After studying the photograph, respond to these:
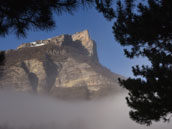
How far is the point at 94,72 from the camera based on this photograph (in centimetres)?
13825

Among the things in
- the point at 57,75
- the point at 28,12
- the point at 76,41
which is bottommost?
the point at 28,12

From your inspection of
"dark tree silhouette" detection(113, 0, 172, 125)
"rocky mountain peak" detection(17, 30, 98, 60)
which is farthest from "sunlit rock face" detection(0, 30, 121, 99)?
"dark tree silhouette" detection(113, 0, 172, 125)

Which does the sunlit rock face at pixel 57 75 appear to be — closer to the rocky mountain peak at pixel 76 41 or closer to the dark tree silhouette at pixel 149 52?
the rocky mountain peak at pixel 76 41

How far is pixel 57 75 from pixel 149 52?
467 feet

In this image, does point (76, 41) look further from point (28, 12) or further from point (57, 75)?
point (28, 12)

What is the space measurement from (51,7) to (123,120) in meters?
144

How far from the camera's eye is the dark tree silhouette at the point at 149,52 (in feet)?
24.0

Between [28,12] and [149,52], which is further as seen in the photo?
[149,52]

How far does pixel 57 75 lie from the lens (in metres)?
148

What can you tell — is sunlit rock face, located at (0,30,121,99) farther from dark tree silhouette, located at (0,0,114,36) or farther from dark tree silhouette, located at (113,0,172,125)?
dark tree silhouette, located at (0,0,114,36)

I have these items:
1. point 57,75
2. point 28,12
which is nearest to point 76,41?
point 57,75

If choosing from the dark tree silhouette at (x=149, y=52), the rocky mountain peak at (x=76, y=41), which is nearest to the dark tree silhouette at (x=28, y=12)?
the dark tree silhouette at (x=149, y=52)

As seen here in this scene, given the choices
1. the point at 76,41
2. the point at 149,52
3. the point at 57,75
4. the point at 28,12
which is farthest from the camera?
the point at 76,41

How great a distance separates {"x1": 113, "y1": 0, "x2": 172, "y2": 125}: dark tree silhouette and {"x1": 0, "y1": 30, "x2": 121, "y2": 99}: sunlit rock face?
4981 inches
